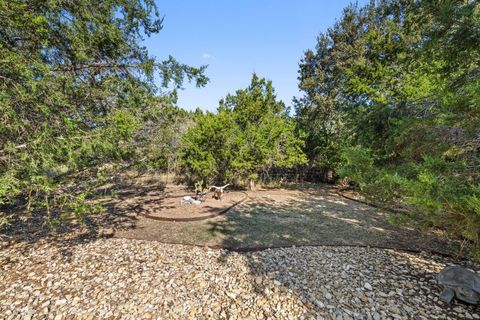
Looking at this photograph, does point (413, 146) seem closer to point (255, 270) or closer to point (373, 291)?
point (373, 291)

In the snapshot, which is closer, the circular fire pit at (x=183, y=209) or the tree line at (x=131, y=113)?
the tree line at (x=131, y=113)

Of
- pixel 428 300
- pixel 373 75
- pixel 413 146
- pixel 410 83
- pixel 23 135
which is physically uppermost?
pixel 373 75

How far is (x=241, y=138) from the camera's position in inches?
308

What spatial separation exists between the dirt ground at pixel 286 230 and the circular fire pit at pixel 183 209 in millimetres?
163

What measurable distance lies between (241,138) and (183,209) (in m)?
3.59


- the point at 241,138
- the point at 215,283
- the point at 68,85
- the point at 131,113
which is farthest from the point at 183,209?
the point at 68,85

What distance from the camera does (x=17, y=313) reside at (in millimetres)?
2084

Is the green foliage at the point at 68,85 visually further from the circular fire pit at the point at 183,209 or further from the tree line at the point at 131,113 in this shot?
the circular fire pit at the point at 183,209

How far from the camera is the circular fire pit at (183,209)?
4.93 m

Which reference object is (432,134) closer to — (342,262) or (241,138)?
(342,262)

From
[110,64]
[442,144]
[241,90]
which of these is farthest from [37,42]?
[241,90]

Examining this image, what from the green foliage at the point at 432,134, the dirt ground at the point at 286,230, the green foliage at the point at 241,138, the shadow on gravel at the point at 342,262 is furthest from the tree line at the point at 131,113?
the green foliage at the point at 241,138

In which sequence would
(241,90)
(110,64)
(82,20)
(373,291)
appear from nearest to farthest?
1. (373,291)
2. (82,20)
3. (110,64)
4. (241,90)

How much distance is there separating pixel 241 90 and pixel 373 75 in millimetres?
5090
